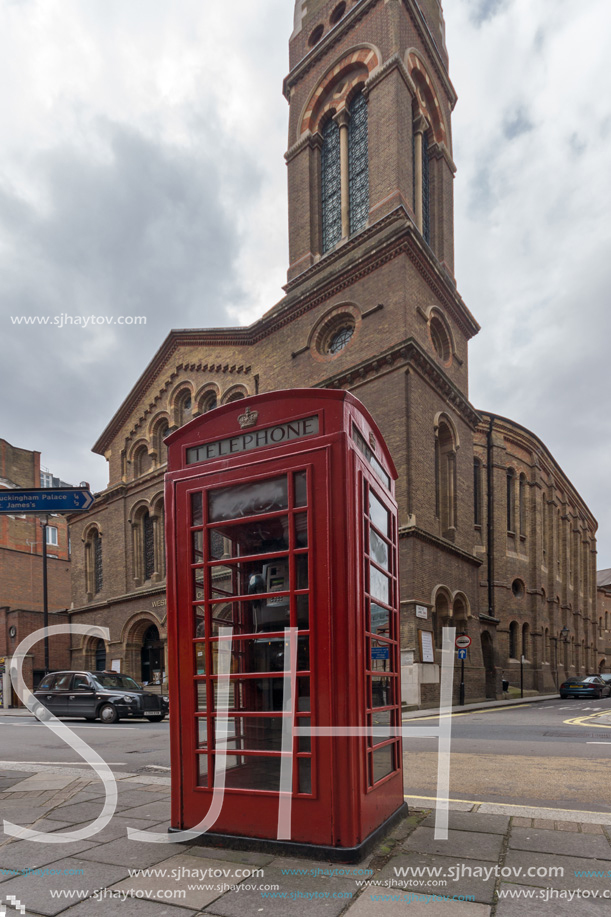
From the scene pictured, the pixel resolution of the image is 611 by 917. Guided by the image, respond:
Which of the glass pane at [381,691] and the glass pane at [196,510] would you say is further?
Answer: the glass pane at [196,510]

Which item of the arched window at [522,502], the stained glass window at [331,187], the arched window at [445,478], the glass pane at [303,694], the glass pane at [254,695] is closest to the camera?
the glass pane at [303,694]

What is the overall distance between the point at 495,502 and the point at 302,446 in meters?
29.5

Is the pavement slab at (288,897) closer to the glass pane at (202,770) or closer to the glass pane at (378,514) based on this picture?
the glass pane at (202,770)

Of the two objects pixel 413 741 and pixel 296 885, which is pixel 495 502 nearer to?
pixel 413 741

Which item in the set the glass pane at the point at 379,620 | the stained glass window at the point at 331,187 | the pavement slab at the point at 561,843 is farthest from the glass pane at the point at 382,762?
the stained glass window at the point at 331,187

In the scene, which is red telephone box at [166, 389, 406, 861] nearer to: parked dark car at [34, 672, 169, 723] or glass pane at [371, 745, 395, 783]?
glass pane at [371, 745, 395, 783]

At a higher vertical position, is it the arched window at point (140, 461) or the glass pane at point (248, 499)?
the arched window at point (140, 461)

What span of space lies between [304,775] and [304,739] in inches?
8.3

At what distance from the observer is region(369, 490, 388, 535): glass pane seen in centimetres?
411

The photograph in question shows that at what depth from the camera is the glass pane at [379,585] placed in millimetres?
3953

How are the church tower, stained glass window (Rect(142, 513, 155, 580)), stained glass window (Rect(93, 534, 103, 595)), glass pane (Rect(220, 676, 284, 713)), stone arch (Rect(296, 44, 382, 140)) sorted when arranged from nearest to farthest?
glass pane (Rect(220, 676, 284, 713))
the church tower
stone arch (Rect(296, 44, 382, 140))
stained glass window (Rect(142, 513, 155, 580))
stained glass window (Rect(93, 534, 103, 595))

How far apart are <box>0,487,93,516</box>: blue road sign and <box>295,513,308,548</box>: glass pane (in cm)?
376

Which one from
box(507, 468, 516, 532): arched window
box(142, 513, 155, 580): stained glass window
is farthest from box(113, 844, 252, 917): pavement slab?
box(507, 468, 516, 532): arched window

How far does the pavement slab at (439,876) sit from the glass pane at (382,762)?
46 cm
